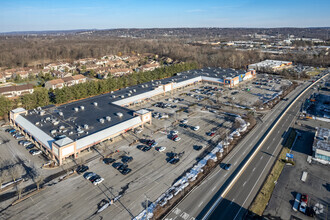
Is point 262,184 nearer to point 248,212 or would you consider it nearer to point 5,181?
point 248,212

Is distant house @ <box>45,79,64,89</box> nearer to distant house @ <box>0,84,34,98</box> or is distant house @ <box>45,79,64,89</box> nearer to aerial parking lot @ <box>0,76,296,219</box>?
distant house @ <box>0,84,34,98</box>

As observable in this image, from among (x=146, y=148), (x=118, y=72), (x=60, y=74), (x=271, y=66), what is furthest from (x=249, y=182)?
(x=271, y=66)

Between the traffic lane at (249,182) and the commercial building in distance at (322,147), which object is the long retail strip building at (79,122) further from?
the commercial building in distance at (322,147)

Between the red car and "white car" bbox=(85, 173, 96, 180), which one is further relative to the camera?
"white car" bbox=(85, 173, 96, 180)

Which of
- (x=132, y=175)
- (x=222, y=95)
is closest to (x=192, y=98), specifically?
(x=222, y=95)

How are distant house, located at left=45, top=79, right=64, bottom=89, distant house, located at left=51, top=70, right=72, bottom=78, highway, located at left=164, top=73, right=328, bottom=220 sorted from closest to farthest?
highway, located at left=164, top=73, right=328, bottom=220
distant house, located at left=45, top=79, right=64, bottom=89
distant house, located at left=51, top=70, right=72, bottom=78

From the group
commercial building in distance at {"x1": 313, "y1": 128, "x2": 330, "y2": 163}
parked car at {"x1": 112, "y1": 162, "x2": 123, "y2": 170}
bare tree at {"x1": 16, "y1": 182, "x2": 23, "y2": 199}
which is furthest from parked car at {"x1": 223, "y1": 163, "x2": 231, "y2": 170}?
bare tree at {"x1": 16, "y1": 182, "x2": 23, "y2": 199}

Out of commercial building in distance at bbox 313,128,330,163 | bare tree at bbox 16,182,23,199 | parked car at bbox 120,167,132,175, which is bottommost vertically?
bare tree at bbox 16,182,23,199

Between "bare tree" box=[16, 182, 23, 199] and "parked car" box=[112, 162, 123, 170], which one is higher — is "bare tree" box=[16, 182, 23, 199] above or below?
below
